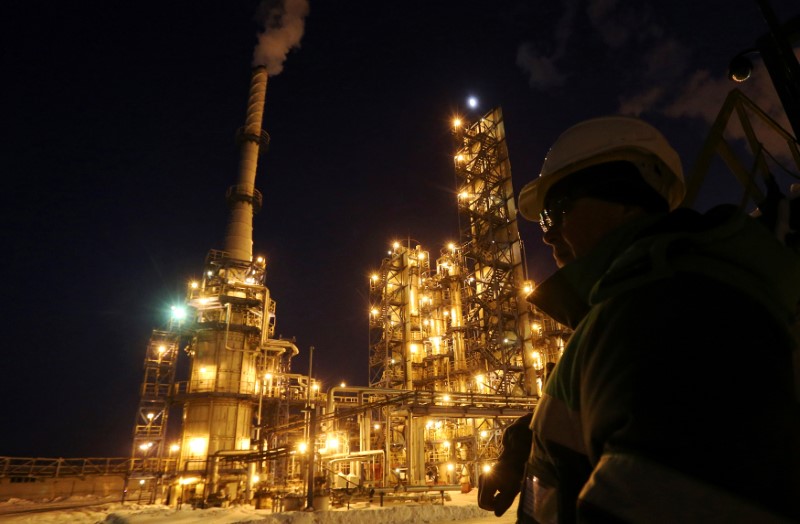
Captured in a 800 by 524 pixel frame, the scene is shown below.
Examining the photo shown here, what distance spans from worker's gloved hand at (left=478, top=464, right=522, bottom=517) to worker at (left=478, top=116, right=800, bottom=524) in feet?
1.86

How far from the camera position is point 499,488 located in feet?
5.81

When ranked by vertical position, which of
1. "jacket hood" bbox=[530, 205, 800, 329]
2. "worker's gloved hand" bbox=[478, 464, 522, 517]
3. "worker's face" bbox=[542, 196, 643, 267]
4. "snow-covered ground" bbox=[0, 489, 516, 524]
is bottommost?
"snow-covered ground" bbox=[0, 489, 516, 524]

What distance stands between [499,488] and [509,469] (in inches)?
3.9

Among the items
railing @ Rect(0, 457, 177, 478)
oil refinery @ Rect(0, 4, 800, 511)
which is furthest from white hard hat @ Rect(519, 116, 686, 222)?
railing @ Rect(0, 457, 177, 478)

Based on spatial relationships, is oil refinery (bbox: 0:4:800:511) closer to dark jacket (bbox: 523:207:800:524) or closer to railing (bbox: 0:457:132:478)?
railing (bbox: 0:457:132:478)

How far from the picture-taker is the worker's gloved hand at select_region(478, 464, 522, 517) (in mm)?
1742

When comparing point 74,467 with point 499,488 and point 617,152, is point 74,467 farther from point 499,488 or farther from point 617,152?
point 617,152

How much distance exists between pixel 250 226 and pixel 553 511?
116 ft

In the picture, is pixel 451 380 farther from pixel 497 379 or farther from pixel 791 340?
pixel 791 340

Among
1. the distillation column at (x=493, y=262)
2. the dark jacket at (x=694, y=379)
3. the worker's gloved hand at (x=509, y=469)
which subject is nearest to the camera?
the dark jacket at (x=694, y=379)

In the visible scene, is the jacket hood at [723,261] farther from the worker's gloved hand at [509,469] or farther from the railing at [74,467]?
the railing at [74,467]

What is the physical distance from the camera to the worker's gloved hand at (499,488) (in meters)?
1.74

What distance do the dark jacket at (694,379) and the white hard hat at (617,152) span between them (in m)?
0.60

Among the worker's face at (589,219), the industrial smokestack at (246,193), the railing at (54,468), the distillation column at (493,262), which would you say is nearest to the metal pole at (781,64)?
the worker's face at (589,219)
